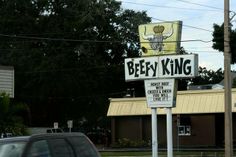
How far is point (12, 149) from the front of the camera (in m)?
9.48

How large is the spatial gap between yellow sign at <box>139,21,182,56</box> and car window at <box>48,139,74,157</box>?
14.5m

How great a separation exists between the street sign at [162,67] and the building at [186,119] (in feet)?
80.7

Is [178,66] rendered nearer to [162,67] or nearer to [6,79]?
[162,67]

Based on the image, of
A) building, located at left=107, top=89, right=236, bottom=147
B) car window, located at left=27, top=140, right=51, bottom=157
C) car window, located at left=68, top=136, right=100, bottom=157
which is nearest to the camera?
car window, located at left=27, top=140, right=51, bottom=157

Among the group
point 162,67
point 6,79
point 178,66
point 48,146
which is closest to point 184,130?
point 6,79

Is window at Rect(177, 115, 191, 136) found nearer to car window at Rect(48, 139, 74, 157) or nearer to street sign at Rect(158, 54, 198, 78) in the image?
street sign at Rect(158, 54, 198, 78)

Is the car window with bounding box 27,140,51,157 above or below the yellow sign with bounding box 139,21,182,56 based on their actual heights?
below

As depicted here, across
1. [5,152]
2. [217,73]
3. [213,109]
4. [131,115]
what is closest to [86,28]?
[131,115]

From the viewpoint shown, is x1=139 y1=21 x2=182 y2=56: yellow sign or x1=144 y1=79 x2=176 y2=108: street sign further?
x1=139 y1=21 x2=182 y2=56: yellow sign

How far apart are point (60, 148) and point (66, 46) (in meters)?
51.9

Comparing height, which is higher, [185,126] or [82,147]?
[82,147]

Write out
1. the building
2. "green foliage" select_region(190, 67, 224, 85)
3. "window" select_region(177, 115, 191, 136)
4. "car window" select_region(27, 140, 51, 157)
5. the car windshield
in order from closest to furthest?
the car windshield < "car window" select_region(27, 140, 51, 157) < the building < "window" select_region(177, 115, 191, 136) < "green foliage" select_region(190, 67, 224, 85)

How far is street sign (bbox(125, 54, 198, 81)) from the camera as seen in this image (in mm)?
23703

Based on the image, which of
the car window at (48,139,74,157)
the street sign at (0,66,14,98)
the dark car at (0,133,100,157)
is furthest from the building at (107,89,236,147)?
the car window at (48,139,74,157)
